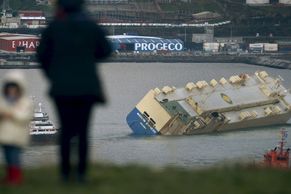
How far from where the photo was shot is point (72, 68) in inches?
132

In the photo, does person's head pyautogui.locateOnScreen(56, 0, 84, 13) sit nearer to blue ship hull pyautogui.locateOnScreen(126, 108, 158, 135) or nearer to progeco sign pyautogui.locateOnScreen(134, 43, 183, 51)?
→ blue ship hull pyautogui.locateOnScreen(126, 108, 158, 135)

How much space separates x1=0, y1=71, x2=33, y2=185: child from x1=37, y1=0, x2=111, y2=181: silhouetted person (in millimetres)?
93

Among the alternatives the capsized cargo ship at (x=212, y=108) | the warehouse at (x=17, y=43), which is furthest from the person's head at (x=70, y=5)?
the warehouse at (x=17, y=43)

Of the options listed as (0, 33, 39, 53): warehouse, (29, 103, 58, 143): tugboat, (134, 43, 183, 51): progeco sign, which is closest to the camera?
(29, 103, 58, 143): tugboat

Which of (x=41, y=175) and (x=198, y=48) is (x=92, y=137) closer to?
(x=41, y=175)

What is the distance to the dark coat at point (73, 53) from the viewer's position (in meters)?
3.34

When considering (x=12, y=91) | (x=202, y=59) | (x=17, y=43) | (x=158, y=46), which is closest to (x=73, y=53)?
(x=12, y=91)

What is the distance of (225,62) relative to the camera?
119 ft

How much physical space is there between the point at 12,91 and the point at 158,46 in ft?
122

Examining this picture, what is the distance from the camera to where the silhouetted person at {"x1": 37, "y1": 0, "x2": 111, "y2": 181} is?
3.34 meters

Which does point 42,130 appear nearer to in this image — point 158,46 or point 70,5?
point 70,5

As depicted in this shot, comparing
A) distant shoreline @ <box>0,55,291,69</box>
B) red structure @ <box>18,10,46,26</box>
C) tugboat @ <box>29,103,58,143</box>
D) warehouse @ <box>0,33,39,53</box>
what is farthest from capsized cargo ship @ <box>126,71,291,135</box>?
red structure @ <box>18,10,46,26</box>

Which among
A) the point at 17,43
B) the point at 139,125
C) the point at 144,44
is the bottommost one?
the point at 144,44

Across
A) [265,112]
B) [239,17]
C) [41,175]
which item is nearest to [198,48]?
[239,17]
